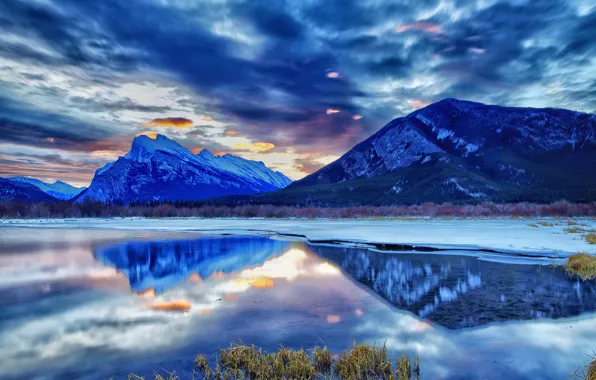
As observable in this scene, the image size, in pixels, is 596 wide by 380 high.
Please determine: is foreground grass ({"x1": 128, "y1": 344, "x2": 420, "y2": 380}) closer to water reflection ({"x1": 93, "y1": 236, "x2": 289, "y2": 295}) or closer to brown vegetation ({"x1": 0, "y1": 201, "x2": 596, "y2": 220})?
water reflection ({"x1": 93, "y1": 236, "x2": 289, "y2": 295})

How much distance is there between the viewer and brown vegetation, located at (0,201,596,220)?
93.5 meters

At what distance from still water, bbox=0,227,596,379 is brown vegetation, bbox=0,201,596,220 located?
75247 mm

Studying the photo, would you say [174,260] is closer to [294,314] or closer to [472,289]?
[294,314]

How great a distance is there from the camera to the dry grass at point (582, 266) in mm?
18078

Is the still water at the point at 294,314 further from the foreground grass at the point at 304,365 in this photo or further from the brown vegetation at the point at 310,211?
the brown vegetation at the point at 310,211

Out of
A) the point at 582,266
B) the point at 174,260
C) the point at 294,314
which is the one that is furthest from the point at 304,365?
the point at 174,260

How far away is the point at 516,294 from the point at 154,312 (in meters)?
13.5

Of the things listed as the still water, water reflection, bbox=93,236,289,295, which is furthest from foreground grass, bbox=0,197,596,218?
the still water

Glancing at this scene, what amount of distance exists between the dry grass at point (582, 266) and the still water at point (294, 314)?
80 centimetres

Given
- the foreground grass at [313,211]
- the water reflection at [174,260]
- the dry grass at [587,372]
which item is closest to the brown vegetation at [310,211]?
the foreground grass at [313,211]

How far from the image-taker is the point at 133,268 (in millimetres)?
22844

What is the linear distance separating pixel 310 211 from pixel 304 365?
100 metres

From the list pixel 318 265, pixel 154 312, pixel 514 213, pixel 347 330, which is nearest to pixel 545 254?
pixel 318 265

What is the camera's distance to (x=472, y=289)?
1595cm
